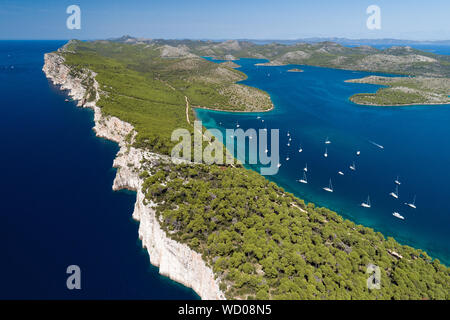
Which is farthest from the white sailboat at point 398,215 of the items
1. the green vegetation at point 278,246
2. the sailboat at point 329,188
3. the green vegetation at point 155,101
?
the green vegetation at point 155,101

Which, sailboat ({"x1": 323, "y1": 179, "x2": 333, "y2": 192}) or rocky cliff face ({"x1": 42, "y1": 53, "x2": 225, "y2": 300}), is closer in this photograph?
rocky cliff face ({"x1": 42, "y1": 53, "x2": 225, "y2": 300})

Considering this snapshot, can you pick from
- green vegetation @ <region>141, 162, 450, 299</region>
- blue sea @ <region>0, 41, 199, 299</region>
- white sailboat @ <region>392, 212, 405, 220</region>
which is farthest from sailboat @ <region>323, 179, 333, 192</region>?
blue sea @ <region>0, 41, 199, 299</region>

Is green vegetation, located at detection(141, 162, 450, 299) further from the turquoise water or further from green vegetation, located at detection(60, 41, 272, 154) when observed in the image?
green vegetation, located at detection(60, 41, 272, 154)

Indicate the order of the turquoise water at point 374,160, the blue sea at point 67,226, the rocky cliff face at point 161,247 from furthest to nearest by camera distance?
the turquoise water at point 374,160 < the blue sea at point 67,226 < the rocky cliff face at point 161,247

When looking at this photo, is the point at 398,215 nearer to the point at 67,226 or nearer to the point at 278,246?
the point at 278,246

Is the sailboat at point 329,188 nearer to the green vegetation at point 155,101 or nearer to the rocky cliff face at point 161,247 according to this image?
the rocky cliff face at point 161,247
